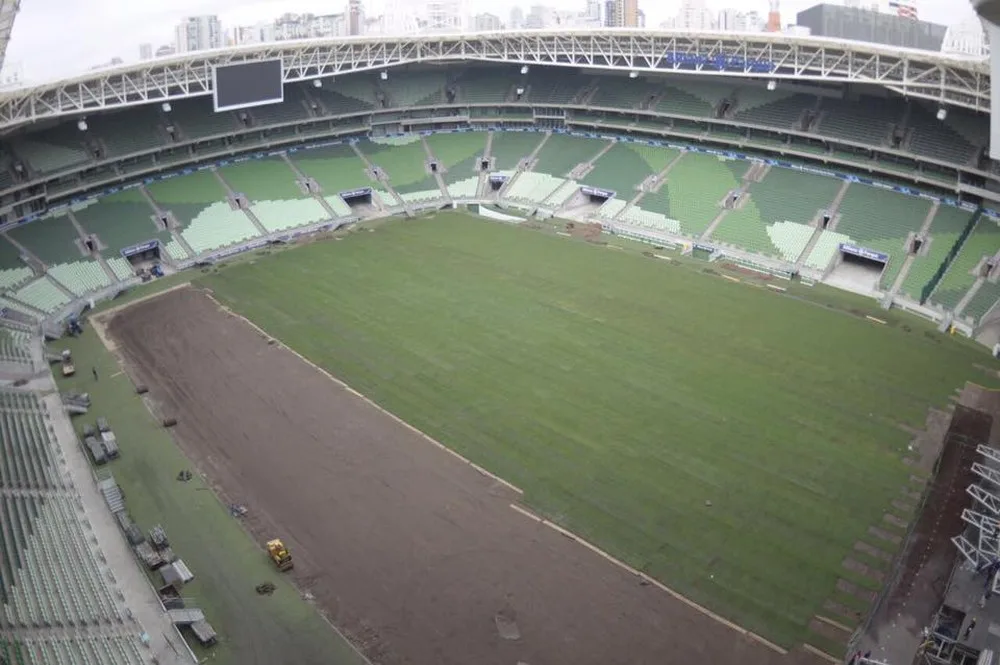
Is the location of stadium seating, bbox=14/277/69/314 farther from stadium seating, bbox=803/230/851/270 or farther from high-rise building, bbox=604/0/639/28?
high-rise building, bbox=604/0/639/28

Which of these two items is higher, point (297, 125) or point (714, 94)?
point (714, 94)

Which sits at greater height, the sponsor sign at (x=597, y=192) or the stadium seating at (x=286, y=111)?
the sponsor sign at (x=597, y=192)

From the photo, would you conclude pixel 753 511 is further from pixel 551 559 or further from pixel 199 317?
pixel 199 317

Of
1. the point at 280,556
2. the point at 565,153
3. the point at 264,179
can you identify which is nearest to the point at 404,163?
the point at 264,179

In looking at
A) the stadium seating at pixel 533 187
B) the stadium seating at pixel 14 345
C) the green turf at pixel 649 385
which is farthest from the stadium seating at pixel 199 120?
the stadium seating at pixel 14 345

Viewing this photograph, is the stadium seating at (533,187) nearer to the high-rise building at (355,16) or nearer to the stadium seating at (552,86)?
the stadium seating at (552,86)

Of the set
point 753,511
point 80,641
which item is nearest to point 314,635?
point 80,641

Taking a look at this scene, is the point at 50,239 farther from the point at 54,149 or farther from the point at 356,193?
the point at 356,193
